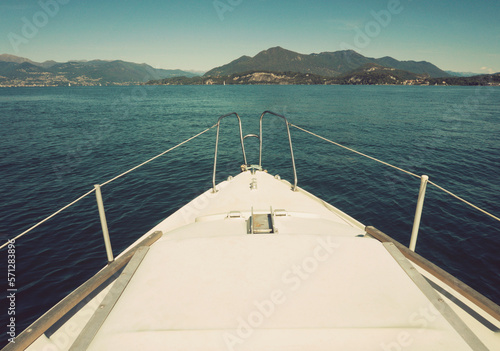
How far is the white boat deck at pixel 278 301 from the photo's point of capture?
1.85 metres

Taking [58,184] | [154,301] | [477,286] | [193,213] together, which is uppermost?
[154,301]

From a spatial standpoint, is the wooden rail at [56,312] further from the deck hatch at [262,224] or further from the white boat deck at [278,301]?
the deck hatch at [262,224]

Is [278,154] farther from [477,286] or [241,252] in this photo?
[241,252]

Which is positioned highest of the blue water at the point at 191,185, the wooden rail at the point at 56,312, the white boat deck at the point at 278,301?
the white boat deck at the point at 278,301

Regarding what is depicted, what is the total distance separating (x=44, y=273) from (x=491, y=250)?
15.3m

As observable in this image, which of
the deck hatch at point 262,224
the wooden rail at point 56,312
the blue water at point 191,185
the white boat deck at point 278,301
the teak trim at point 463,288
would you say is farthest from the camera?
the blue water at point 191,185

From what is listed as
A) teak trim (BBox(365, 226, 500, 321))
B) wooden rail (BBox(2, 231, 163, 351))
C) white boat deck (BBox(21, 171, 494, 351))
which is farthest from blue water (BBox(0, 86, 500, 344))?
white boat deck (BBox(21, 171, 494, 351))

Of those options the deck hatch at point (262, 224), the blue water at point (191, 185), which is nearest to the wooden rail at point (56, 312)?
the deck hatch at point (262, 224)

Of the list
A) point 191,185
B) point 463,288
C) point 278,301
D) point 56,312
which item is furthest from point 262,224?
point 191,185

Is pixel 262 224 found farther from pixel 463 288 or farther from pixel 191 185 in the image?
pixel 191 185

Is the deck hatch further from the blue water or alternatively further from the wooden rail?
the blue water

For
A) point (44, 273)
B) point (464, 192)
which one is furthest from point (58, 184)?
point (464, 192)

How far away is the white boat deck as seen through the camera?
6.07 ft

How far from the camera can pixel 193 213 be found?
5977 mm
